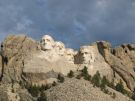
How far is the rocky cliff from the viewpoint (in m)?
126

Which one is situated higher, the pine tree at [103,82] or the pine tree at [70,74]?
the pine tree at [70,74]

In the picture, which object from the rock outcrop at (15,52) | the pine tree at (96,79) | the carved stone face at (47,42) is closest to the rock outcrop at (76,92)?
the pine tree at (96,79)

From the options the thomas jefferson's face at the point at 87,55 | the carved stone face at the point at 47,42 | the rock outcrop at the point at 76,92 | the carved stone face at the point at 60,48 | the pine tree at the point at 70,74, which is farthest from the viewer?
the thomas jefferson's face at the point at 87,55

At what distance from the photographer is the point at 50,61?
419 ft

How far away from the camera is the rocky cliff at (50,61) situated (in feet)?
414

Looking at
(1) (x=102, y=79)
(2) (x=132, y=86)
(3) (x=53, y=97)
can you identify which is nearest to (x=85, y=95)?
(3) (x=53, y=97)

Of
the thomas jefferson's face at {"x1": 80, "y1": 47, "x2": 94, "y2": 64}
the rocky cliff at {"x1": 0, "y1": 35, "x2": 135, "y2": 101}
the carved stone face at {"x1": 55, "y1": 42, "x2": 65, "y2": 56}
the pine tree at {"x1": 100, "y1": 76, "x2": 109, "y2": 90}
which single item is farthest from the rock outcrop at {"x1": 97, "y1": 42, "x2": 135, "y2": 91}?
the carved stone face at {"x1": 55, "y1": 42, "x2": 65, "y2": 56}

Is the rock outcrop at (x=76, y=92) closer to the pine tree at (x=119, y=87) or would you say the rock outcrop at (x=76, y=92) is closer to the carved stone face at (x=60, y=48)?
the pine tree at (x=119, y=87)

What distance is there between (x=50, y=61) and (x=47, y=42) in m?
3.90

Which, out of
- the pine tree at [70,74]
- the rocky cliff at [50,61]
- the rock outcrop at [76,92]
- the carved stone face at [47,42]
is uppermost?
the carved stone face at [47,42]

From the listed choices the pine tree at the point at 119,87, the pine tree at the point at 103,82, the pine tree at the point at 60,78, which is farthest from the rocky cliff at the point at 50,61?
the pine tree at the point at 119,87

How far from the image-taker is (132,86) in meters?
138

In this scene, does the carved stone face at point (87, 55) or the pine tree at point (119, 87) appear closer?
the pine tree at point (119, 87)

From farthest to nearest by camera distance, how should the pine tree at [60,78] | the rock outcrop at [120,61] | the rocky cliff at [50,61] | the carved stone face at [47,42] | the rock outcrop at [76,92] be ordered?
the rock outcrop at [120,61]
the carved stone face at [47,42]
the rocky cliff at [50,61]
the pine tree at [60,78]
the rock outcrop at [76,92]
